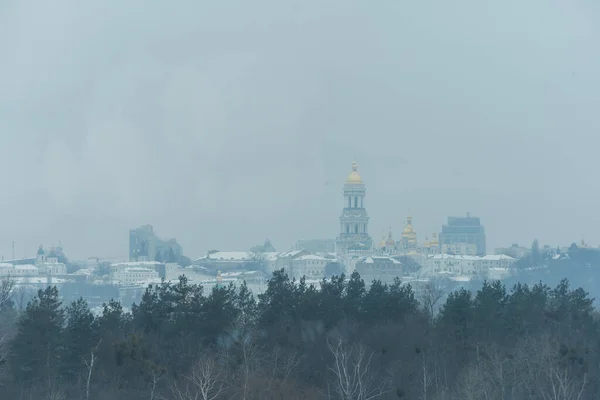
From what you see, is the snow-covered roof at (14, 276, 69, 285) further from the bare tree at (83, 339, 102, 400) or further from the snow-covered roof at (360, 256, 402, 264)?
the bare tree at (83, 339, 102, 400)

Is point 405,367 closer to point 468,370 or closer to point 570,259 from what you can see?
point 468,370

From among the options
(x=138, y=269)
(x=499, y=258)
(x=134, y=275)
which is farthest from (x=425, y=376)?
(x=499, y=258)

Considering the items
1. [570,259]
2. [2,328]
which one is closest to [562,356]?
[2,328]

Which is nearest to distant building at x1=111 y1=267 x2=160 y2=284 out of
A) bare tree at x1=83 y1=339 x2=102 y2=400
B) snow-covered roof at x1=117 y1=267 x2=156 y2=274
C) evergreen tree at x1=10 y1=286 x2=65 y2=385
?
snow-covered roof at x1=117 y1=267 x2=156 y2=274

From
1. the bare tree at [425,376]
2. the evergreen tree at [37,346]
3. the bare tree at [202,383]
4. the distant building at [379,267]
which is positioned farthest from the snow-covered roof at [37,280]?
the bare tree at [202,383]

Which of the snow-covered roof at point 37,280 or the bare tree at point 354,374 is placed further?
the snow-covered roof at point 37,280

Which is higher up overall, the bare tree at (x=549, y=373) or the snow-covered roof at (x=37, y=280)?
the snow-covered roof at (x=37, y=280)

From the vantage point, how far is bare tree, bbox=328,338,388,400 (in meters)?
38.5

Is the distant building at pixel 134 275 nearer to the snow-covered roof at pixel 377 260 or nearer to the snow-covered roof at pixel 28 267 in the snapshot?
the snow-covered roof at pixel 28 267

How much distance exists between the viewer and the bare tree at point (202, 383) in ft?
122

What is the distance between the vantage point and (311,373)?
41.3 m

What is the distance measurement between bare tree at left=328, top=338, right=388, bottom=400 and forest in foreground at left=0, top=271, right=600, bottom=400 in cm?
5

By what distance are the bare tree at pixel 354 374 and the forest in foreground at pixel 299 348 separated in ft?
0.18

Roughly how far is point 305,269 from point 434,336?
453 ft
